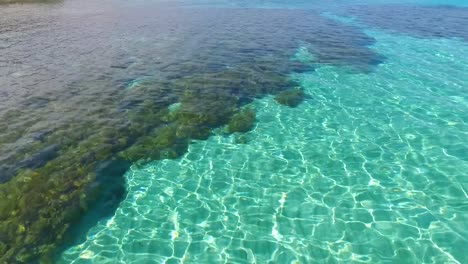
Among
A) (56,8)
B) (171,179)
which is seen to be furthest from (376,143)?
(56,8)

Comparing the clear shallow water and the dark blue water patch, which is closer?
the clear shallow water

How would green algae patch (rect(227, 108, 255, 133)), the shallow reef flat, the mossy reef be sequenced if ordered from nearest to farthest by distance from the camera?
the mossy reef, the shallow reef flat, green algae patch (rect(227, 108, 255, 133))

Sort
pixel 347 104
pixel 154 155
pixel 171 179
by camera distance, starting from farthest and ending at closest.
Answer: pixel 347 104, pixel 154 155, pixel 171 179

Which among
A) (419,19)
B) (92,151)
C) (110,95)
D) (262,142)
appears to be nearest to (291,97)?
(262,142)

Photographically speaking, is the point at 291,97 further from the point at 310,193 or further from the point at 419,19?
the point at 419,19

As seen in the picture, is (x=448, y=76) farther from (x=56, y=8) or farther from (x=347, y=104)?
(x=56, y=8)

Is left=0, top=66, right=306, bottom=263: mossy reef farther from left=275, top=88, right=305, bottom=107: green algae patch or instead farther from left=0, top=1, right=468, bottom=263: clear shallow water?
left=275, top=88, right=305, bottom=107: green algae patch

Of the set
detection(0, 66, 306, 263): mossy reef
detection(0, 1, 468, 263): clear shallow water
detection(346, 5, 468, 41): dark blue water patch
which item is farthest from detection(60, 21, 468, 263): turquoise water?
detection(346, 5, 468, 41): dark blue water patch
